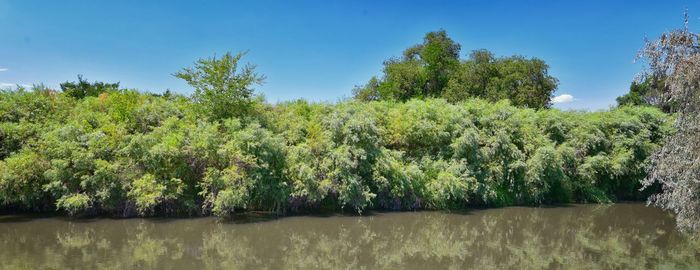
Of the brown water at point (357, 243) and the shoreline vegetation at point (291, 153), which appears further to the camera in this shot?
the shoreline vegetation at point (291, 153)

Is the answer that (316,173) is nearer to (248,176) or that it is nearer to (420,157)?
(248,176)

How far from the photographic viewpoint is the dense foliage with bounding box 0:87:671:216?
16.7 metres

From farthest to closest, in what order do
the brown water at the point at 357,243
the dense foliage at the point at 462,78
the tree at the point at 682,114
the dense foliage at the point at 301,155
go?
the dense foliage at the point at 462,78
the dense foliage at the point at 301,155
the brown water at the point at 357,243
the tree at the point at 682,114

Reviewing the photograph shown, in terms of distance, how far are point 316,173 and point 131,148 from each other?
20.8 feet

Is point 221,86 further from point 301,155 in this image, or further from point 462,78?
point 462,78

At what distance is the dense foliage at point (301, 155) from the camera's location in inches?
656

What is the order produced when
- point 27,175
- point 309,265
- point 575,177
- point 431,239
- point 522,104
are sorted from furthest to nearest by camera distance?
point 522,104
point 575,177
point 27,175
point 431,239
point 309,265

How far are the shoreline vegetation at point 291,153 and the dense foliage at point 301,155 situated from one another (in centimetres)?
5

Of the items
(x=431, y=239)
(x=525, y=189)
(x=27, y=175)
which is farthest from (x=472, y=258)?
(x=27, y=175)

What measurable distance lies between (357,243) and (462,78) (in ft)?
99.0

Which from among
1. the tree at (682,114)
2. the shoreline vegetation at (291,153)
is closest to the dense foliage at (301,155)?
the shoreline vegetation at (291,153)

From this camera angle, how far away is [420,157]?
20.8m

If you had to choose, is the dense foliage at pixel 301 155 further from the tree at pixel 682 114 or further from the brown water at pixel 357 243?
the tree at pixel 682 114

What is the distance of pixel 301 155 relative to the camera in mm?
18297
